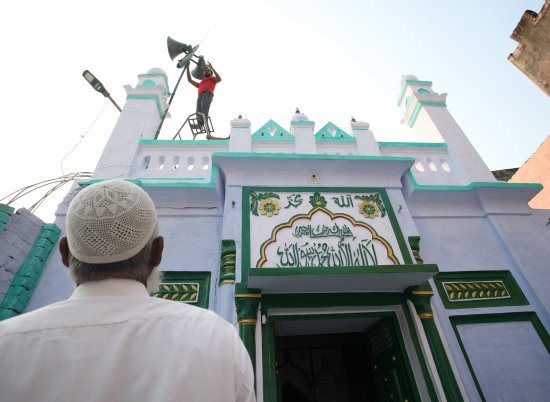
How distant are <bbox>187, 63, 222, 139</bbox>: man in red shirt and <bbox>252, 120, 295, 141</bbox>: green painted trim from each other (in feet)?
7.67

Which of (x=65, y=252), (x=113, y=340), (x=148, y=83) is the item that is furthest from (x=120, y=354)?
(x=148, y=83)

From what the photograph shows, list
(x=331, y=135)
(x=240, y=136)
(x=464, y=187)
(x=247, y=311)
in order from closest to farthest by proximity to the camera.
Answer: (x=247, y=311)
(x=464, y=187)
(x=240, y=136)
(x=331, y=135)

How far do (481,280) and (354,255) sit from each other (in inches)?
64.6

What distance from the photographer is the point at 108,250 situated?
103cm

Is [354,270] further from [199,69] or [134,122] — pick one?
[199,69]

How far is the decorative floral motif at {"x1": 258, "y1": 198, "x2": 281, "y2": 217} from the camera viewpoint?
3658mm

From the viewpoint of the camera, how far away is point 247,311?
2.84 metres

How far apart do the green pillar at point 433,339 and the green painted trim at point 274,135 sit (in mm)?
2758

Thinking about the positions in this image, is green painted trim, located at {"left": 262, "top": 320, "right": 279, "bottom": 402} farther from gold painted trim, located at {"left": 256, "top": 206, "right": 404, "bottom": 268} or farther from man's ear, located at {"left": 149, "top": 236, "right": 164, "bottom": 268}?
man's ear, located at {"left": 149, "top": 236, "right": 164, "bottom": 268}

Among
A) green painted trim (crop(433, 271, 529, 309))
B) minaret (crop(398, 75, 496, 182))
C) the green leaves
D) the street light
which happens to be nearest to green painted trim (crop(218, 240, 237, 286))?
the green leaves

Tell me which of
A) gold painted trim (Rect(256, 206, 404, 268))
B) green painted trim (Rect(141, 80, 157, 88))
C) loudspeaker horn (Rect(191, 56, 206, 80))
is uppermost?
loudspeaker horn (Rect(191, 56, 206, 80))

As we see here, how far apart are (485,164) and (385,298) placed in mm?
3066

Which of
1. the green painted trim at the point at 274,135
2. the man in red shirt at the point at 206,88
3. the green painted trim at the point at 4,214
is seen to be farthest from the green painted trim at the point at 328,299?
the man in red shirt at the point at 206,88

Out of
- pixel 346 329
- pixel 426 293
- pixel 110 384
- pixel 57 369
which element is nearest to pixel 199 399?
pixel 110 384
